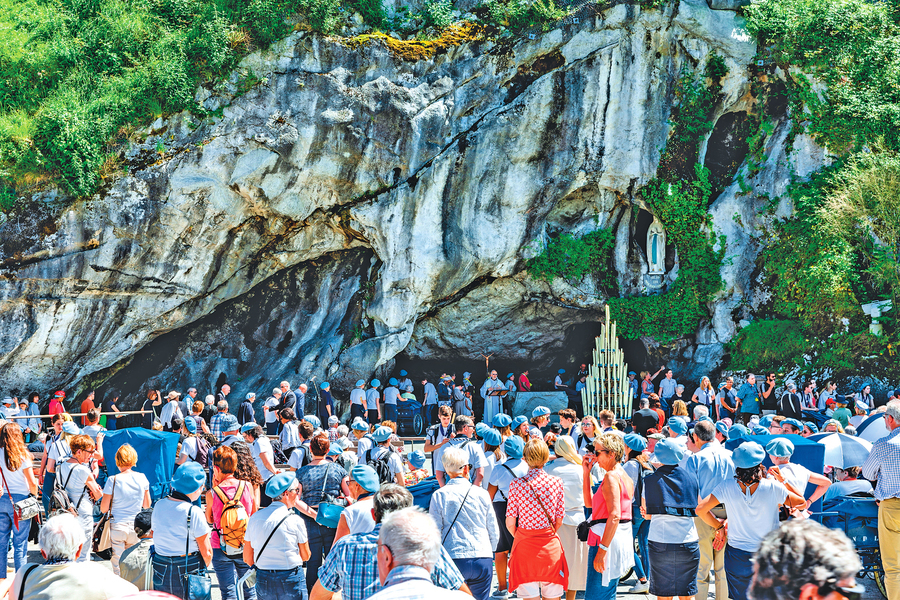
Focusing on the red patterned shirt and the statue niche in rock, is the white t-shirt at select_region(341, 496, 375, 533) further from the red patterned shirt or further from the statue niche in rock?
the statue niche in rock

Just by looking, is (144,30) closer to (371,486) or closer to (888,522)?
(371,486)

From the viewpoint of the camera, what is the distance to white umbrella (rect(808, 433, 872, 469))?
745cm

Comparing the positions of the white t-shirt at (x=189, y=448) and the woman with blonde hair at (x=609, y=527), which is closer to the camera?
the woman with blonde hair at (x=609, y=527)

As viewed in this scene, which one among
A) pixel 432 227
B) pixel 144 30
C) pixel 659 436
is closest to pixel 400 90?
pixel 432 227

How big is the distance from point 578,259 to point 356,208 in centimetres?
618

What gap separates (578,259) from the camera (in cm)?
1981

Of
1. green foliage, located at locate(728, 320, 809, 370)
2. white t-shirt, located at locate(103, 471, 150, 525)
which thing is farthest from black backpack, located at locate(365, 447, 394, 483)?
green foliage, located at locate(728, 320, 809, 370)

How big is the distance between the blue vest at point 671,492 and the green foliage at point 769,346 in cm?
1381

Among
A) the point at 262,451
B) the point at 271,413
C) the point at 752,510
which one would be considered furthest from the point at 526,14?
the point at 752,510

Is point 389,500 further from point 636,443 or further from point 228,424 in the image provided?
point 228,424

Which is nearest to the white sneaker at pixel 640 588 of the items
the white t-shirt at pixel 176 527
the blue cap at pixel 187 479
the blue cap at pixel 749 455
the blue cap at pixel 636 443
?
the blue cap at pixel 636 443

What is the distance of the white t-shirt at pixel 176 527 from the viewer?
4.91 metres

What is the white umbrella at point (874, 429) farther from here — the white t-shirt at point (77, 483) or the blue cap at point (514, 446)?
the white t-shirt at point (77, 483)

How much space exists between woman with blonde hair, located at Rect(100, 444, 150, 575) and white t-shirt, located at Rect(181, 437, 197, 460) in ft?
8.47
